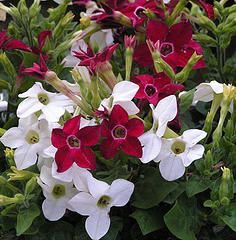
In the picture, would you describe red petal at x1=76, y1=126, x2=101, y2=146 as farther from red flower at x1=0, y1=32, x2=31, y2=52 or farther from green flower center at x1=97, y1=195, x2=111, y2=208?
red flower at x1=0, y1=32, x2=31, y2=52

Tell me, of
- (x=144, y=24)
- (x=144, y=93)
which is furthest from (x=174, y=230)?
(x=144, y=24)

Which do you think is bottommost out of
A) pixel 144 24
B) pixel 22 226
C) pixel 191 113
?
pixel 191 113

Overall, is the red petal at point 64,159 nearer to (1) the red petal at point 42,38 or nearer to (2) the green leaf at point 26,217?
(2) the green leaf at point 26,217

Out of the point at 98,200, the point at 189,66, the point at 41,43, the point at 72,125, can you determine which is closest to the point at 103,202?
the point at 98,200

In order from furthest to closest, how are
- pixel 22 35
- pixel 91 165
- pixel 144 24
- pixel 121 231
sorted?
pixel 22 35
pixel 144 24
pixel 121 231
pixel 91 165

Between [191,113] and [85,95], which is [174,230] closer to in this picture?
[85,95]

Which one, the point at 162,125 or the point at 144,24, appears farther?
the point at 144,24

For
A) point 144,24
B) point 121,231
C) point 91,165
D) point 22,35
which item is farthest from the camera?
point 22,35
